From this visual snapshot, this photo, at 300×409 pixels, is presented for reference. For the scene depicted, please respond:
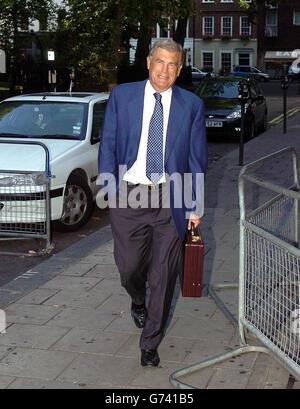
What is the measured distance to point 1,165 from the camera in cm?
744

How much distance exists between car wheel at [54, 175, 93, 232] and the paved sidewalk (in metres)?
0.83

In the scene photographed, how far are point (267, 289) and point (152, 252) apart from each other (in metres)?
0.72

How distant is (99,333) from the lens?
187 inches

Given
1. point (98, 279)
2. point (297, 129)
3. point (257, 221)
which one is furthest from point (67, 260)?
point (297, 129)

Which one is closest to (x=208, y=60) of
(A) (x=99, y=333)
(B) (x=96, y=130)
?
(B) (x=96, y=130)

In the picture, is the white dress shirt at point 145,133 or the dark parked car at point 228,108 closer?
the white dress shirt at point 145,133

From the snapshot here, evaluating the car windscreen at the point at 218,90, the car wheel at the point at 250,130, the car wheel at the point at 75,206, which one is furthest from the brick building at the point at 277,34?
the car wheel at the point at 75,206

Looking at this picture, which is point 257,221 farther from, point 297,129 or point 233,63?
point 233,63

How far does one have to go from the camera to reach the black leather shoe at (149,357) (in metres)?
4.14

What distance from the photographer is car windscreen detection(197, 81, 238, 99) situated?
1809 centimetres

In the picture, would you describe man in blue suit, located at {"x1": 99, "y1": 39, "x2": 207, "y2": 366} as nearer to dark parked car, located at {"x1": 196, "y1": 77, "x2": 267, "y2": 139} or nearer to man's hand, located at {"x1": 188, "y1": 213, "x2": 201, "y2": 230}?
man's hand, located at {"x1": 188, "y1": 213, "x2": 201, "y2": 230}

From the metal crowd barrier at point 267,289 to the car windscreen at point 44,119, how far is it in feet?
15.2

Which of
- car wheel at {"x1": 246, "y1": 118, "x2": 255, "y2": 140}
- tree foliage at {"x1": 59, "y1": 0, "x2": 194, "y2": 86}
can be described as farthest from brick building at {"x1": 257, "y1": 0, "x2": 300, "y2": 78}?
car wheel at {"x1": 246, "y1": 118, "x2": 255, "y2": 140}

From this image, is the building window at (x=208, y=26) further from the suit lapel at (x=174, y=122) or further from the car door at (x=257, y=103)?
the suit lapel at (x=174, y=122)
